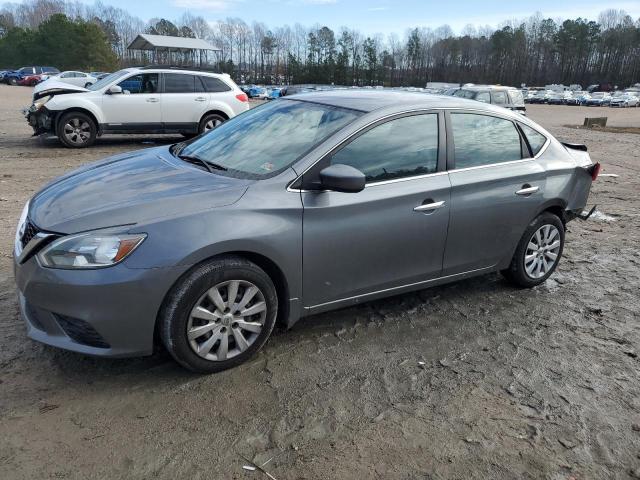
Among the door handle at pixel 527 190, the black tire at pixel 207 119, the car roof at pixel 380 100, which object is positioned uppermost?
the car roof at pixel 380 100

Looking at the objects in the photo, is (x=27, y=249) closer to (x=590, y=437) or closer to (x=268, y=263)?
(x=268, y=263)

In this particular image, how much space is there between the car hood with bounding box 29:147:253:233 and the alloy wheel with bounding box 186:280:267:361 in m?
0.50

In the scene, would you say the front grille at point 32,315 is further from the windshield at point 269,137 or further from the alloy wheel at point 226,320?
the windshield at point 269,137

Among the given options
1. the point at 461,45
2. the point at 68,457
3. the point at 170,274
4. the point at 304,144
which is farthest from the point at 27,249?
the point at 461,45

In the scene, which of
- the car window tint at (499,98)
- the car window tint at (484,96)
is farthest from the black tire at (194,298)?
the car window tint at (499,98)

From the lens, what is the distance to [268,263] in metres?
3.30

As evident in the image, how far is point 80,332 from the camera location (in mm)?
2934

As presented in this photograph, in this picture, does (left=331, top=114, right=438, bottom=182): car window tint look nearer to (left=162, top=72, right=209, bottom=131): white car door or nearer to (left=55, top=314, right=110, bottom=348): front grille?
(left=55, top=314, right=110, bottom=348): front grille

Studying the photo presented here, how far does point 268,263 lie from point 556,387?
1911 mm

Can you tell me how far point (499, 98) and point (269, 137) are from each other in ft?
55.3

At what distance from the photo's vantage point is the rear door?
403cm

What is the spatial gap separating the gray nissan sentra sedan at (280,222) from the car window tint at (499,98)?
15.1 meters

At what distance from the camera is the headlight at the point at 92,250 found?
2842 millimetres

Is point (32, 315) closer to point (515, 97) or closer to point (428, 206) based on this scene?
point (428, 206)
